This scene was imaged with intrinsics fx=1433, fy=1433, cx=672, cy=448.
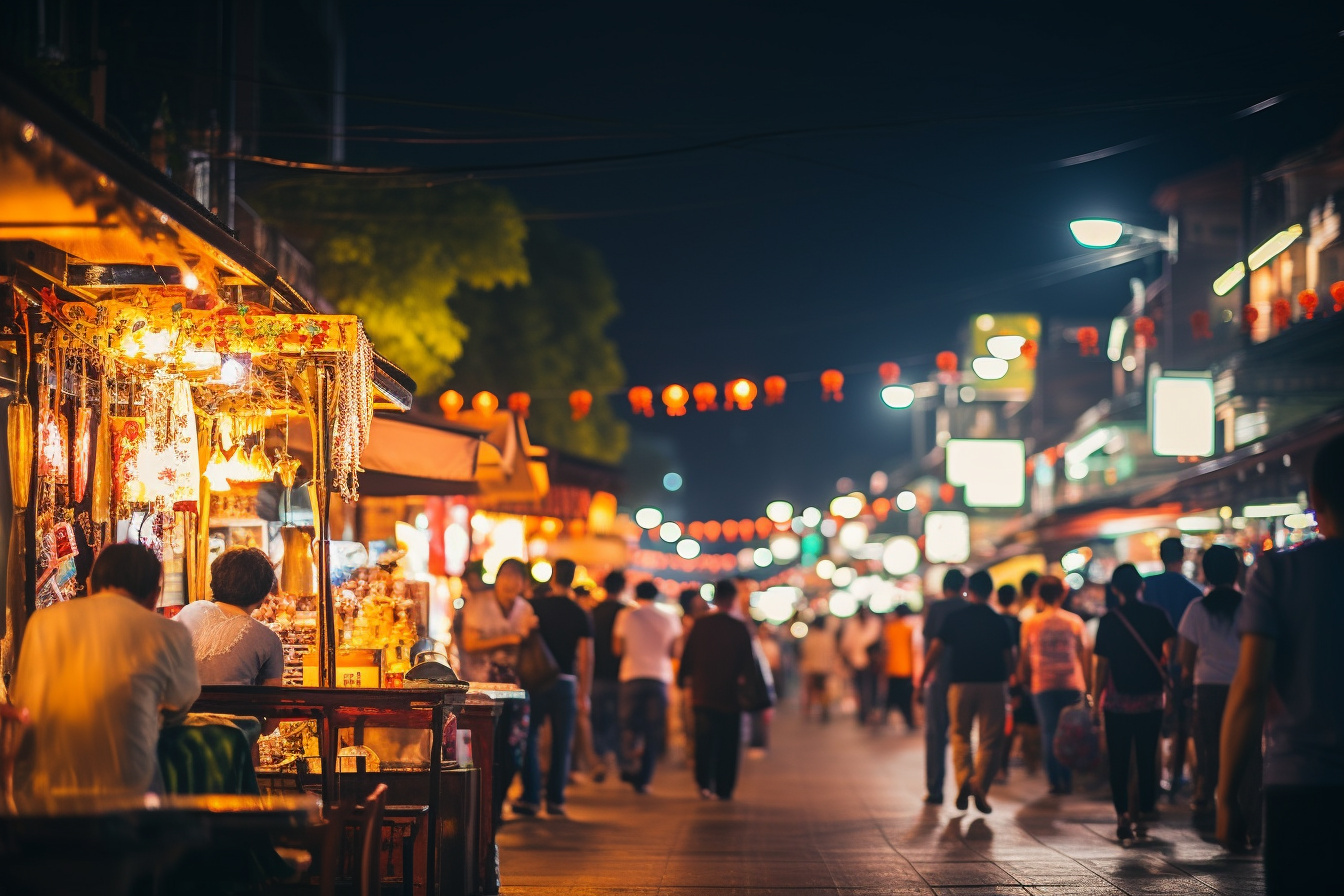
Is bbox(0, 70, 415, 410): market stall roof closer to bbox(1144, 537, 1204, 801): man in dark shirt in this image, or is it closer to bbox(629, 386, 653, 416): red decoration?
bbox(1144, 537, 1204, 801): man in dark shirt

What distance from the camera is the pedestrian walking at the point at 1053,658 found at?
14141 mm

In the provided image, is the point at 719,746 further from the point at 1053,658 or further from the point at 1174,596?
the point at 1174,596

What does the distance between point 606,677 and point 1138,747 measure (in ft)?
23.0

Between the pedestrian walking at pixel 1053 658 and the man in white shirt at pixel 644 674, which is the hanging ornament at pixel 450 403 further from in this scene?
the pedestrian walking at pixel 1053 658

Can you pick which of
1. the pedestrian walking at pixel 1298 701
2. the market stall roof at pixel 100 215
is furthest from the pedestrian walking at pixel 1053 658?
the pedestrian walking at pixel 1298 701

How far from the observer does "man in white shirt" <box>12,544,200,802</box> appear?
5.00 meters

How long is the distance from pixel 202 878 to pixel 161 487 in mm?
3935

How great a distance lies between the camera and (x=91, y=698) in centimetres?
500

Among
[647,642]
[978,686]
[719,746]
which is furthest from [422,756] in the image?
[647,642]

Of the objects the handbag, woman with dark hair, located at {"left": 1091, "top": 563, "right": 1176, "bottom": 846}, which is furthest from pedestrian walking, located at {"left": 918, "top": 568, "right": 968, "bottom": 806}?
the handbag

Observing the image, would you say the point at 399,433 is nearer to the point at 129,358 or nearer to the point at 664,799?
the point at 129,358

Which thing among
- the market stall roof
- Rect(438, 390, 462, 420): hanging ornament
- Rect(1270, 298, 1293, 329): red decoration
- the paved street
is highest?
Rect(1270, 298, 1293, 329): red decoration

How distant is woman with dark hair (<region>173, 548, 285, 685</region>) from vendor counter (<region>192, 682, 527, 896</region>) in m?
0.30

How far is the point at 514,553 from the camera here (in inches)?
926
